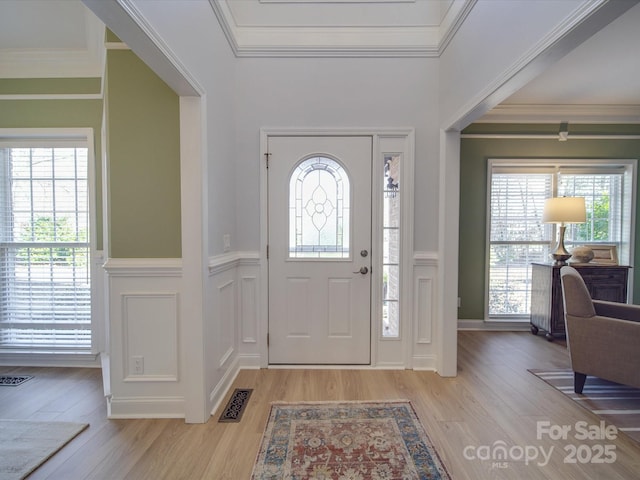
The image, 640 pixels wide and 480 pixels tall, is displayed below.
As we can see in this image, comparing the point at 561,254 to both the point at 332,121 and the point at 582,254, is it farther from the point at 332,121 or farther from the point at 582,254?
the point at 332,121

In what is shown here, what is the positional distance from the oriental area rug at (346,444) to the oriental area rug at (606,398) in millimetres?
1325

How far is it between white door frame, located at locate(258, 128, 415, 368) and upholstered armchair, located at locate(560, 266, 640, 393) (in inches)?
48.7

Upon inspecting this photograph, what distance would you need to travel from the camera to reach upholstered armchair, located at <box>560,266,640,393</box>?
2180 millimetres

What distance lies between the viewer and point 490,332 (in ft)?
12.6

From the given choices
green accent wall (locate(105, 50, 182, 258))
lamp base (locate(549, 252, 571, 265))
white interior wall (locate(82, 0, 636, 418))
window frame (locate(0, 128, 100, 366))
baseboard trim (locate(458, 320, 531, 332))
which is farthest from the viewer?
baseboard trim (locate(458, 320, 531, 332))

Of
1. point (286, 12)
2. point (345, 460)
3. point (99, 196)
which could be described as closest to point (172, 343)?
point (345, 460)

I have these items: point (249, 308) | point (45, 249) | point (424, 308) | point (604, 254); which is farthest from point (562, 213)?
point (45, 249)

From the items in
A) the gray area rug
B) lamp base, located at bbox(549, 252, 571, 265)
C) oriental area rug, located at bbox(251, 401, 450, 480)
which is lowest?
the gray area rug

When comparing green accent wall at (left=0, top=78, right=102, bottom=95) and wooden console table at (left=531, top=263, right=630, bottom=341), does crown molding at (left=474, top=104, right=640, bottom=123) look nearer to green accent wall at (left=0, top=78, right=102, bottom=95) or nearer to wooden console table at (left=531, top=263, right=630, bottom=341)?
wooden console table at (left=531, top=263, right=630, bottom=341)

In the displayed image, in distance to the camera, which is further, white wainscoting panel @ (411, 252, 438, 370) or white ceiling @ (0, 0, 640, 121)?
white wainscoting panel @ (411, 252, 438, 370)

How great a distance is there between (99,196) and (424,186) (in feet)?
10.1

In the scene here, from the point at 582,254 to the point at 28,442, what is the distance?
17.2 ft

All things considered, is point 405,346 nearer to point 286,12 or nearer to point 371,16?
point 371,16

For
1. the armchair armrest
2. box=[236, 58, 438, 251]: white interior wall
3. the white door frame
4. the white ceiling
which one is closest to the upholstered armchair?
the armchair armrest
